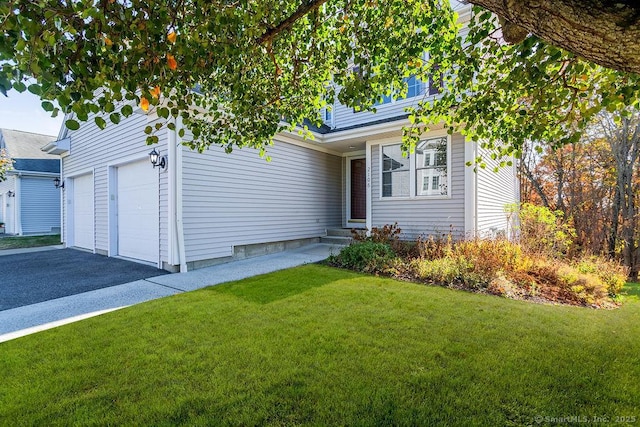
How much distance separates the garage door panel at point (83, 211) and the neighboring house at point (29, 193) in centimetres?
702

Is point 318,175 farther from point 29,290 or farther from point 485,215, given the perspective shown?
point 29,290

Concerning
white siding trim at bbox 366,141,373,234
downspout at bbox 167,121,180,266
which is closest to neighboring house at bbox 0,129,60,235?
downspout at bbox 167,121,180,266

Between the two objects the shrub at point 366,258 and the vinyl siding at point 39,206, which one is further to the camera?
the vinyl siding at point 39,206

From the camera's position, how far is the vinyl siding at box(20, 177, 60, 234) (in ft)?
50.6

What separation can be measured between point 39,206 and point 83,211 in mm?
8229

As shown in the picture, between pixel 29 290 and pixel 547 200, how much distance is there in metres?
16.9

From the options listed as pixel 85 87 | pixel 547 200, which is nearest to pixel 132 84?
pixel 85 87

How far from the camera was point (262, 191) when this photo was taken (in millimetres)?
8625

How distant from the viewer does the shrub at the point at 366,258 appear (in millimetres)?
6627

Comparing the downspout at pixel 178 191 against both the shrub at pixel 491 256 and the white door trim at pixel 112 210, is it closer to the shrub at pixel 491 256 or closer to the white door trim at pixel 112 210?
the white door trim at pixel 112 210

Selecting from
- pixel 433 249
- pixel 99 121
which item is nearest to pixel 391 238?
pixel 433 249

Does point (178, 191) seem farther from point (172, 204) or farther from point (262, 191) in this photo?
point (262, 191)

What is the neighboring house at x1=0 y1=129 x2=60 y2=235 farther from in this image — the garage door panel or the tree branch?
the tree branch

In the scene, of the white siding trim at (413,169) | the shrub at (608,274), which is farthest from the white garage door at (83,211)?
the shrub at (608,274)
